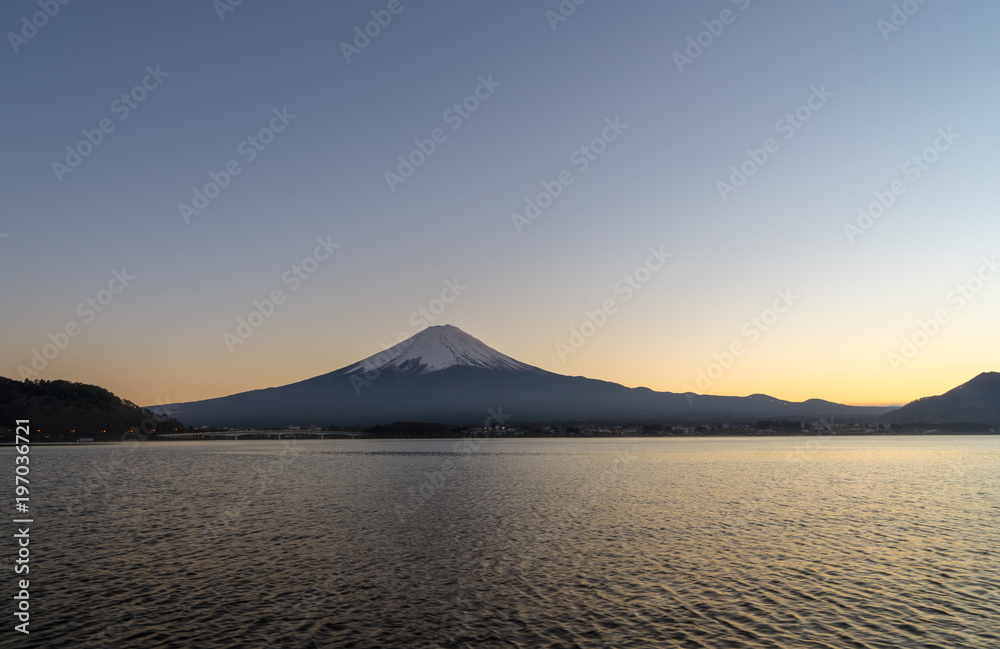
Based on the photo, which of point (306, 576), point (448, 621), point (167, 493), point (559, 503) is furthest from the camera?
point (167, 493)

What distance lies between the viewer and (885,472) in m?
92.1

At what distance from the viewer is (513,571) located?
29047 mm

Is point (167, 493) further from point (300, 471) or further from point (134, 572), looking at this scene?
point (134, 572)

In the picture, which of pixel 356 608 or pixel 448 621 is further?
pixel 356 608

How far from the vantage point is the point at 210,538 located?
124 feet

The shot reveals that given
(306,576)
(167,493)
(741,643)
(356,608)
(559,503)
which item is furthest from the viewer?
(167,493)

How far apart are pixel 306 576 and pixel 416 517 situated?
18.6m

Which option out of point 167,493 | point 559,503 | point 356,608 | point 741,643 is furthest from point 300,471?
point 741,643

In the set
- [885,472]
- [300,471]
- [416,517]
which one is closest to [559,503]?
[416,517]

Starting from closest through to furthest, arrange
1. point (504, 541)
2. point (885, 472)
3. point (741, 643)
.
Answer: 1. point (741, 643)
2. point (504, 541)
3. point (885, 472)

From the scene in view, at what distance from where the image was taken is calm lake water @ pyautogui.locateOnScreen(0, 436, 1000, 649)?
2088cm

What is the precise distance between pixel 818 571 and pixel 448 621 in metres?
17.6

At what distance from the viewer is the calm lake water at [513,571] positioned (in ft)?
68.5

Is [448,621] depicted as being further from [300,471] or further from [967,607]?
[300,471]
